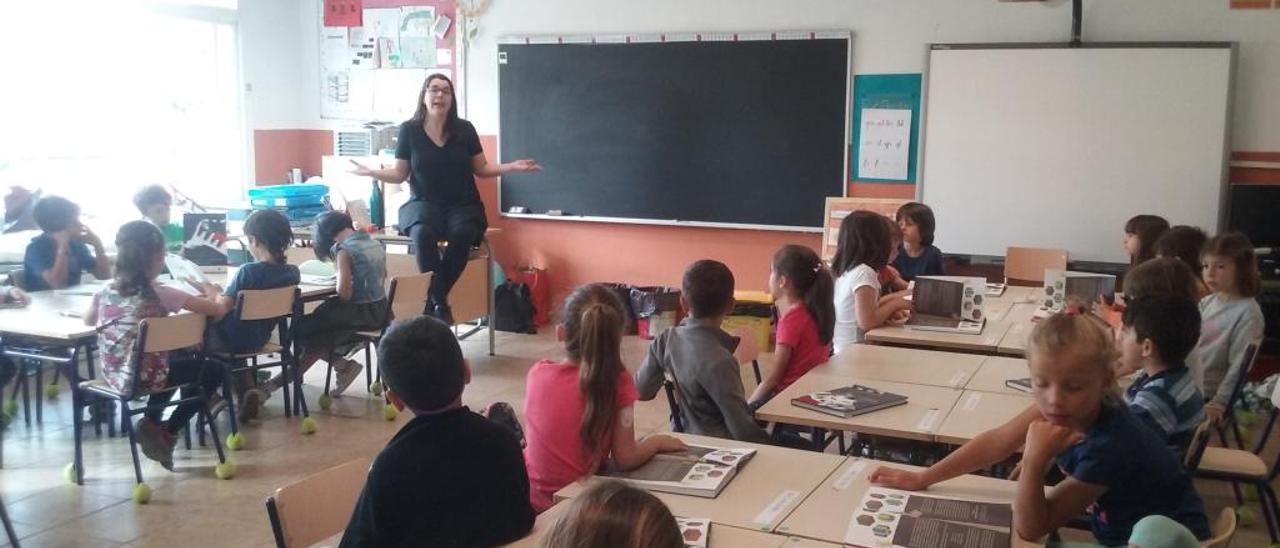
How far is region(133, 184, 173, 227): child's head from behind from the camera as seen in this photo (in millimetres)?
5523

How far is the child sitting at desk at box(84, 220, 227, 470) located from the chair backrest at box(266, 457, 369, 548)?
229 cm

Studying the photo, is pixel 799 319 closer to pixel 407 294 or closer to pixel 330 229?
pixel 407 294

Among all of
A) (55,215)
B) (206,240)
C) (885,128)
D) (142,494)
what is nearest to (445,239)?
(206,240)

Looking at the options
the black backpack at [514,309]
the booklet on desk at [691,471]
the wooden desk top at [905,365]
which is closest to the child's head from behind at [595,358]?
the booklet on desk at [691,471]

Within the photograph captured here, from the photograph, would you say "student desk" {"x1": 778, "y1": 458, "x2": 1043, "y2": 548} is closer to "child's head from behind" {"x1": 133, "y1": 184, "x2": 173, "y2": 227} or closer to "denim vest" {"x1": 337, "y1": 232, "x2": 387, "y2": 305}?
"denim vest" {"x1": 337, "y1": 232, "x2": 387, "y2": 305}

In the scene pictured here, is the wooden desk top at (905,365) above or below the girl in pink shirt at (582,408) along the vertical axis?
below

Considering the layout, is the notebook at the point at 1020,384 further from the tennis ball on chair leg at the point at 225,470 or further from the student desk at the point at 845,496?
the tennis ball on chair leg at the point at 225,470

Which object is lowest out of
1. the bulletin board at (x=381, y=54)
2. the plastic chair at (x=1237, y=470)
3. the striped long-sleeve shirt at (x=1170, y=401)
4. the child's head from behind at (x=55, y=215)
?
the plastic chair at (x=1237, y=470)

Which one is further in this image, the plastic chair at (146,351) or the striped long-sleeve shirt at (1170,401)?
the plastic chair at (146,351)

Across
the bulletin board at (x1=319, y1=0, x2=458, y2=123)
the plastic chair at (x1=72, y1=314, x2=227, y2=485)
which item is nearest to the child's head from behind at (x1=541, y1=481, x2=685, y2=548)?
the plastic chair at (x1=72, y1=314, x2=227, y2=485)

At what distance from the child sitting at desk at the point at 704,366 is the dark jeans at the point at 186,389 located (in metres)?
2.26

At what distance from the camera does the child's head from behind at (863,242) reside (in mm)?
4418

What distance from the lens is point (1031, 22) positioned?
21.3ft

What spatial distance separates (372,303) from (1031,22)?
4.17 metres
